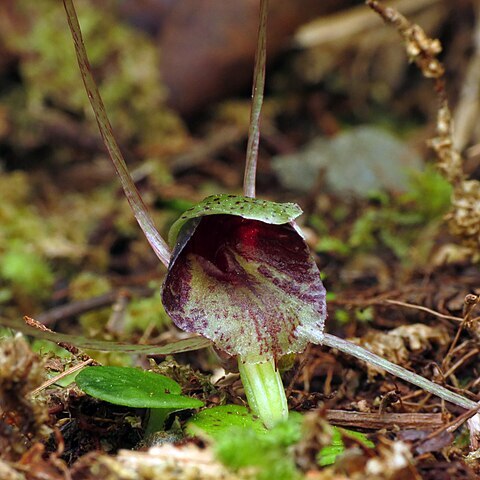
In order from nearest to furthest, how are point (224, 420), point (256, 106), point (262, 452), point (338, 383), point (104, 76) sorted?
point (262, 452) < point (224, 420) < point (256, 106) < point (338, 383) < point (104, 76)

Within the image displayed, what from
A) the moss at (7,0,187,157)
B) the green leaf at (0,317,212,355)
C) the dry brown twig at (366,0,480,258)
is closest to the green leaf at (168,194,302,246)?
the green leaf at (0,317,212,355)

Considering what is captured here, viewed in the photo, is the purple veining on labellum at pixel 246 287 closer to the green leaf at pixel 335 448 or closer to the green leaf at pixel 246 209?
the green leaf at pixel 246 209

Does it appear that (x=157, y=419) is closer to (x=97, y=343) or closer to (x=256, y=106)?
(x=97, y=343)

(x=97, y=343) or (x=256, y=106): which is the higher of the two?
(x=256, y=106)

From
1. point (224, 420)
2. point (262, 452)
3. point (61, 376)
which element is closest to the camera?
point (262, 452)

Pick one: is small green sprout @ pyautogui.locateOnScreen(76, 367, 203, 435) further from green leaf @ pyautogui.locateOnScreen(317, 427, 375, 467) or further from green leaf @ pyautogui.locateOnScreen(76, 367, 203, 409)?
green leaf @ pyautogui.locateOnScreen(317, 427, 375, 467)

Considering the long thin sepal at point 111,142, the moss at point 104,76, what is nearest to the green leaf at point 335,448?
the long thin sepal at point 111,142

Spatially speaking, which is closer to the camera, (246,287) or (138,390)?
(138,390)

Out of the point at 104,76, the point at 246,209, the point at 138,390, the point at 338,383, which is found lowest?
the point at 338,383

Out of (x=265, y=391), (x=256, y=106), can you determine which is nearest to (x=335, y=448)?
(x=265, y=391)
